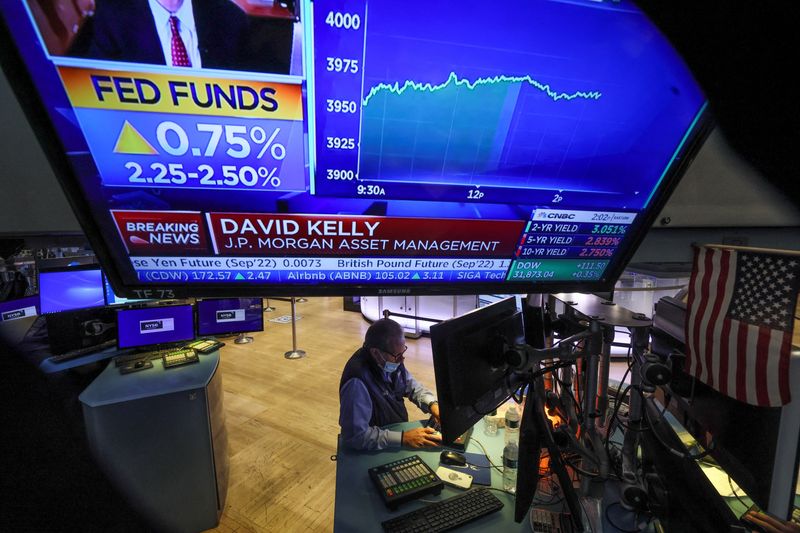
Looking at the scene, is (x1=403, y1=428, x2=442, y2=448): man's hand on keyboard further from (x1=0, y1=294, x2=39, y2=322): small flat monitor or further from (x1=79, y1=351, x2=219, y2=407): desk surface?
(x1=0, y1=294, x2=39, y2=322): small flat monitor

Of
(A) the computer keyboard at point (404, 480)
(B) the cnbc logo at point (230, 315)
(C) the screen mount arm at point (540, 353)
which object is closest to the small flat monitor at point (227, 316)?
(B) the cnbc logo at point (230, 315)

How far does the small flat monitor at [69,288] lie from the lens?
350cm

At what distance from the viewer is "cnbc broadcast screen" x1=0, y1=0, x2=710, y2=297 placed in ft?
2.56

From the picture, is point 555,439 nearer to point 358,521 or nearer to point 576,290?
point 576,290

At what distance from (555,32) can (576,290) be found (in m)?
0.87

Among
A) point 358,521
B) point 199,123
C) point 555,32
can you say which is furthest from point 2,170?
point 358,521

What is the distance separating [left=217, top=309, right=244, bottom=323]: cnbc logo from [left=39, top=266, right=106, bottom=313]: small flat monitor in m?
1.13

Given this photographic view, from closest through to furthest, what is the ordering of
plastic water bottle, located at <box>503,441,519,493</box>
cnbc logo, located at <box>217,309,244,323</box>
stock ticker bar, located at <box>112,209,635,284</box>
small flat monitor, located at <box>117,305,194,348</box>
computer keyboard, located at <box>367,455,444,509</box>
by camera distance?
stock ticker bar, located at <box>112,209,635,284</box>
computer keyboard, located at <box>367,455,444,509</box>
plastic water bottle, located at <box>503,441,519,493</box>
small flat monitor, located at <box>117,305,194,348</box>
cnbc logo, located at <box>217,309,244,323</box>

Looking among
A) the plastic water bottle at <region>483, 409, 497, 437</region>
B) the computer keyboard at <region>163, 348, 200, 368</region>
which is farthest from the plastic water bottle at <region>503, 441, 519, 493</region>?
the computer keyboard at <region>163, 348, 200, 368</region>

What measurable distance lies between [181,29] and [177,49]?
41 mm

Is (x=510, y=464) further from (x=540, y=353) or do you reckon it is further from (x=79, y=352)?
(x=79, y=352)

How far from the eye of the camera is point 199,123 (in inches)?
34.4

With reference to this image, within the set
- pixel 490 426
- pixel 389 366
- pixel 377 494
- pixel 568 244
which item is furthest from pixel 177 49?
pixel 490 426

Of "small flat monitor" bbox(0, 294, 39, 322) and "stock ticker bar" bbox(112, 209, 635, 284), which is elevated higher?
"stock ticker bar" bbox(112, 209, 635, 284)
